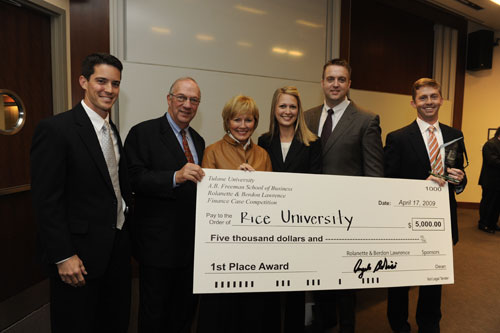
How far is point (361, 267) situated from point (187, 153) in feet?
3.92

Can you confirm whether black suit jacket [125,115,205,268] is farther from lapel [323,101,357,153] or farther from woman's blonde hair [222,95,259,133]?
lapel [323,101,357,153]

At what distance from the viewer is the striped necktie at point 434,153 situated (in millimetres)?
2020

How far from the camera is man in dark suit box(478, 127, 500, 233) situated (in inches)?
212

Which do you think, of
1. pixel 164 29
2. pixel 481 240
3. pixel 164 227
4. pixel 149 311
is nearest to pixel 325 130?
pixel 164 227

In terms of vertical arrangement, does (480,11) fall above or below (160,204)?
above

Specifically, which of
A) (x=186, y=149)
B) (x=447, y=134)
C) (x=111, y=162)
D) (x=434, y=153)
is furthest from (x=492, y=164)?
(x=111, y=162)

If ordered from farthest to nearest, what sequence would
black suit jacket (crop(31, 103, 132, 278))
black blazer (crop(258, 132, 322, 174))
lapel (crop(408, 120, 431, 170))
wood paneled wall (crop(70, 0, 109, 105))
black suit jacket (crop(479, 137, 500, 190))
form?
black suit jacket (crop(479, 137, 500, 190)) < wood paneled wall (crop(70, 0, 109, 105)) < lapel (crop(408, 120, 431, 170)) < black blazer (crop(258, 132, 322, 174)) < black suit jacket (crop(31, 103, 132, 278))

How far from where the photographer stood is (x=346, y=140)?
6.80 feet

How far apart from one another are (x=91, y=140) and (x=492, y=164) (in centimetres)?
630

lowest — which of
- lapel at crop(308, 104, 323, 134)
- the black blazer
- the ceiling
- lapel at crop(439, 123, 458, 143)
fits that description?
the black blazer

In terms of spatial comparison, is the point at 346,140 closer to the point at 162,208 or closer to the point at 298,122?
the point at 298,122

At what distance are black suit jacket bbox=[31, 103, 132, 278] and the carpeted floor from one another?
210cm

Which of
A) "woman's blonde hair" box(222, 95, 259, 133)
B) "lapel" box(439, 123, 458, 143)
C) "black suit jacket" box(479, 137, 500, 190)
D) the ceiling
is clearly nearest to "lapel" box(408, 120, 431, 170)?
"lapel" box(439, 123, 458, 143)

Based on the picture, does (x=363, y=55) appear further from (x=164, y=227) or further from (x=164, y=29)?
(x=164, y=227)
